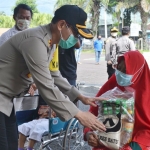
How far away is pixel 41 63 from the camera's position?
1.82 meters

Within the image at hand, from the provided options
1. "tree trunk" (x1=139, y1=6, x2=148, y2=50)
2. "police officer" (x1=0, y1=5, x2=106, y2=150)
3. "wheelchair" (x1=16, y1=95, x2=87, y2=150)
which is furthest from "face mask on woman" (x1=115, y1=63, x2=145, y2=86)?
"tree trunk" (x1=139, y1=6, x2=148, y2=50)

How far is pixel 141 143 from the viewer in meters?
2.06

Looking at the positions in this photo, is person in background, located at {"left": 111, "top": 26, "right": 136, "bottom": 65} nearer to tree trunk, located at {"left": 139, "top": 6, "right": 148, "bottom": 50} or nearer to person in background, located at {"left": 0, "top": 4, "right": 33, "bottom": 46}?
person in background, located at {"left": 0, "top": 4, "right": 33, "bottom": 46}

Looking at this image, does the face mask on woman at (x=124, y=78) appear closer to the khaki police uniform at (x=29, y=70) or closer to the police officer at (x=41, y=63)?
the police officer at (x=41, y=63)

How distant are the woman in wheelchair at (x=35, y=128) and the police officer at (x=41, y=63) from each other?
2.49ft

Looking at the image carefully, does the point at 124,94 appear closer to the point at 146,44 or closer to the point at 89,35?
the point at 89,35

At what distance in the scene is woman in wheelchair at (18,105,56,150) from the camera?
290 cm

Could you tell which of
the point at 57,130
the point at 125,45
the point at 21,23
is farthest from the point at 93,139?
the point at 125,45

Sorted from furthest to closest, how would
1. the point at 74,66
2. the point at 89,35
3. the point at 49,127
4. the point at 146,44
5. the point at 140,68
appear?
1. the point at 146,44
2. the point at 74,66
3. the point at 49,127
4. the point at 140,68
5. the point at 89,35

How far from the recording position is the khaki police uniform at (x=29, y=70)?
1.82 metres

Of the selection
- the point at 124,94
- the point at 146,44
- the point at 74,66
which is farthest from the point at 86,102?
the point at 146,44

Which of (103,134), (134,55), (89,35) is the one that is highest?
(89,35)

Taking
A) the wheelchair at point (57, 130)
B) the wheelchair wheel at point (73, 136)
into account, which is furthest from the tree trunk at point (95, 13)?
the wheelchair at point (57, 130)

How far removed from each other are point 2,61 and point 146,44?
913 inches
